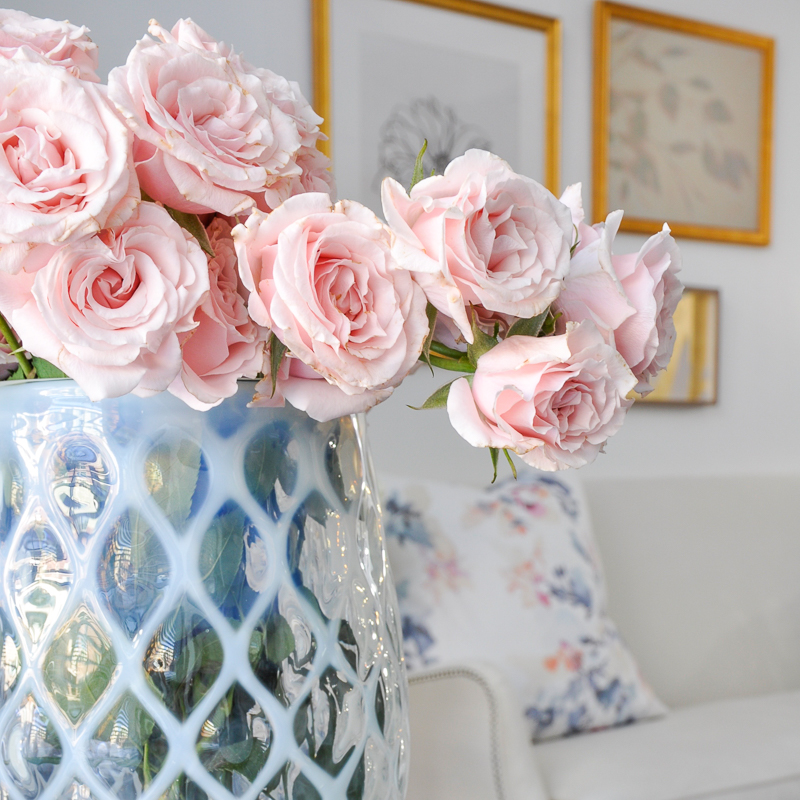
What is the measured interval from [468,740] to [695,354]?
1625 millimetres

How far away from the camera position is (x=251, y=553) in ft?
1.44

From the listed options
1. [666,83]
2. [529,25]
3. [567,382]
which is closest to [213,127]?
A: [567,382]

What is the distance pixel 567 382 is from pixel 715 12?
245 centimetres

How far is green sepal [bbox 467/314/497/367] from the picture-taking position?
408mm

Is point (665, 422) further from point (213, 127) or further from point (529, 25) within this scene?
point (213, 127)

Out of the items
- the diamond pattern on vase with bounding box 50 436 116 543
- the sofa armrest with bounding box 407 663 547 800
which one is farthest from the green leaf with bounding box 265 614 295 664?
the sofa armrest with bounding box 407 663 547 800

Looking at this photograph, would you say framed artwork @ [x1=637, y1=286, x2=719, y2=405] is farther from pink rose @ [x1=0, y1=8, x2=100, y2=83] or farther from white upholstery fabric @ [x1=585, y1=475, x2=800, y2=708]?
pink rose @ [x1=0, y1=8, x2=100, y2=83]

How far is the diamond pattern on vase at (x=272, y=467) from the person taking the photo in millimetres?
446

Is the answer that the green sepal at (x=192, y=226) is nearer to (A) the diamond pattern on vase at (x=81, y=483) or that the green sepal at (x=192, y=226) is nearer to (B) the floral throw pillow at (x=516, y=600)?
(A) the diamond pattern on vase at (x=81, y=483)

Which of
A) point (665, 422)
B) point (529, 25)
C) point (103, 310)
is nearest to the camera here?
point (103, 310)

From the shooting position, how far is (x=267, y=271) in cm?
39

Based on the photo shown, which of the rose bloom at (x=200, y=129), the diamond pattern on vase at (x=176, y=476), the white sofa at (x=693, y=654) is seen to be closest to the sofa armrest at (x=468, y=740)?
the white sofa at (x=693, y=654)

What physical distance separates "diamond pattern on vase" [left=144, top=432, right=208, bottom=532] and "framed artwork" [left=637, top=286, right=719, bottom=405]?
81.9 inches

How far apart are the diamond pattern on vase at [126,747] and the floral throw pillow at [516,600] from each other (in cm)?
109
